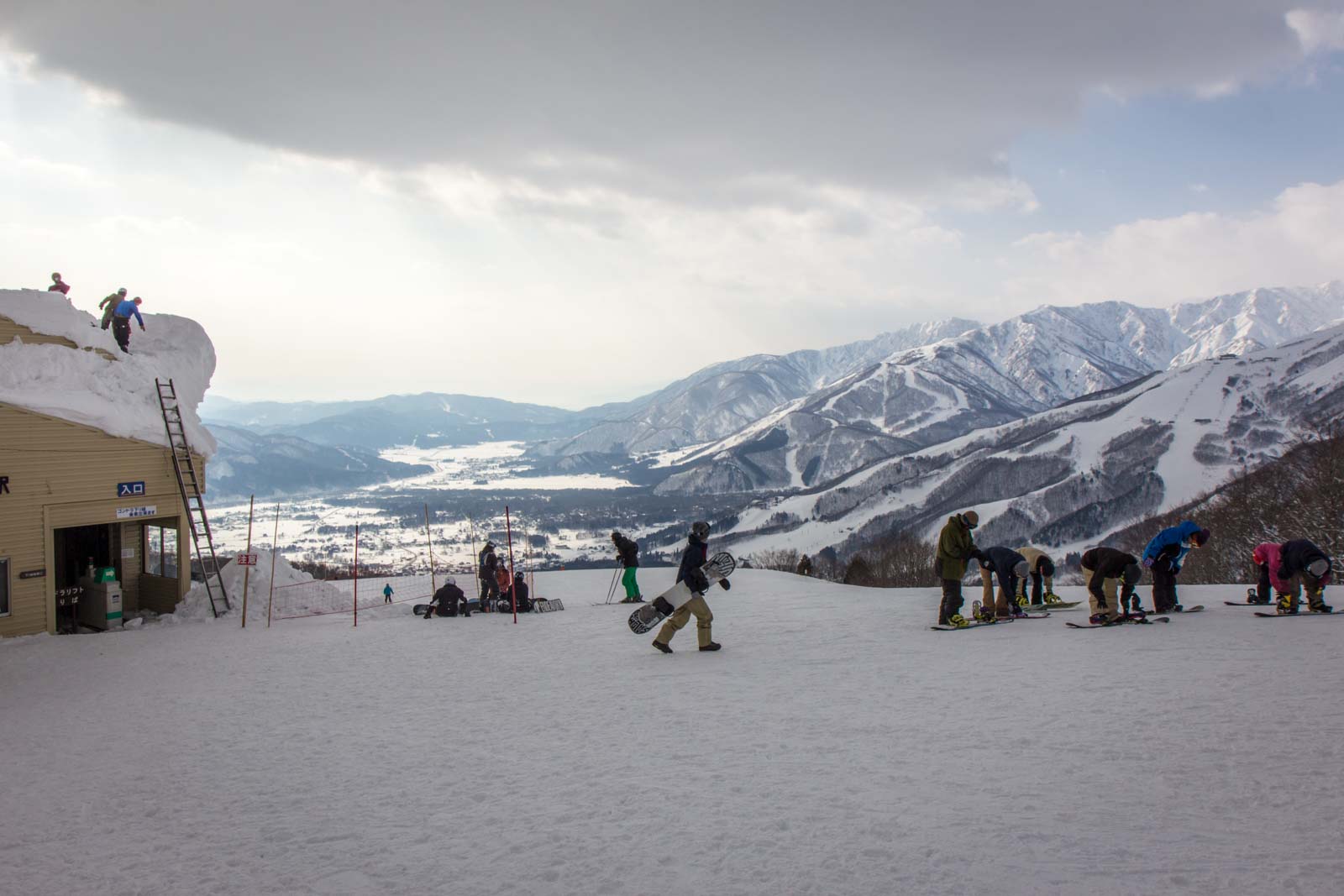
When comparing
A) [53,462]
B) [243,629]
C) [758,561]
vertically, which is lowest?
[758,561]

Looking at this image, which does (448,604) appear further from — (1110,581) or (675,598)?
(1110,581)

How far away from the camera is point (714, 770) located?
768cm

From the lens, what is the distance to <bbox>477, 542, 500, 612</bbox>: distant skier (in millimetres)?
20453

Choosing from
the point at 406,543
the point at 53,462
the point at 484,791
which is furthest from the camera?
the point at 406,543

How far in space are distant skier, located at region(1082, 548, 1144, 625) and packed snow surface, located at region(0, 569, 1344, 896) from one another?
2.68ft

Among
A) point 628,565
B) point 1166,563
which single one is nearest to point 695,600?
point 628,565

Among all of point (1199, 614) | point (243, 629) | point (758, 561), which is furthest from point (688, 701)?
point (758, 561)

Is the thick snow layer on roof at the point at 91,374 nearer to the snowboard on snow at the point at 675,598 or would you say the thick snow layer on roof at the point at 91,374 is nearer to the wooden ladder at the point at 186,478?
the wooden ladder at the point at 186,478

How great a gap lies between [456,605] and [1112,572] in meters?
15.4

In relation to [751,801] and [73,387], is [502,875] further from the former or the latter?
[73,387]

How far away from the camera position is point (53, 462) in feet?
59.0

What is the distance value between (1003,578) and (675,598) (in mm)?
6987

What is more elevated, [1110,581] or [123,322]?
[123,322]

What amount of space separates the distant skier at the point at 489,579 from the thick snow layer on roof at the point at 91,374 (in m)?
9.33
